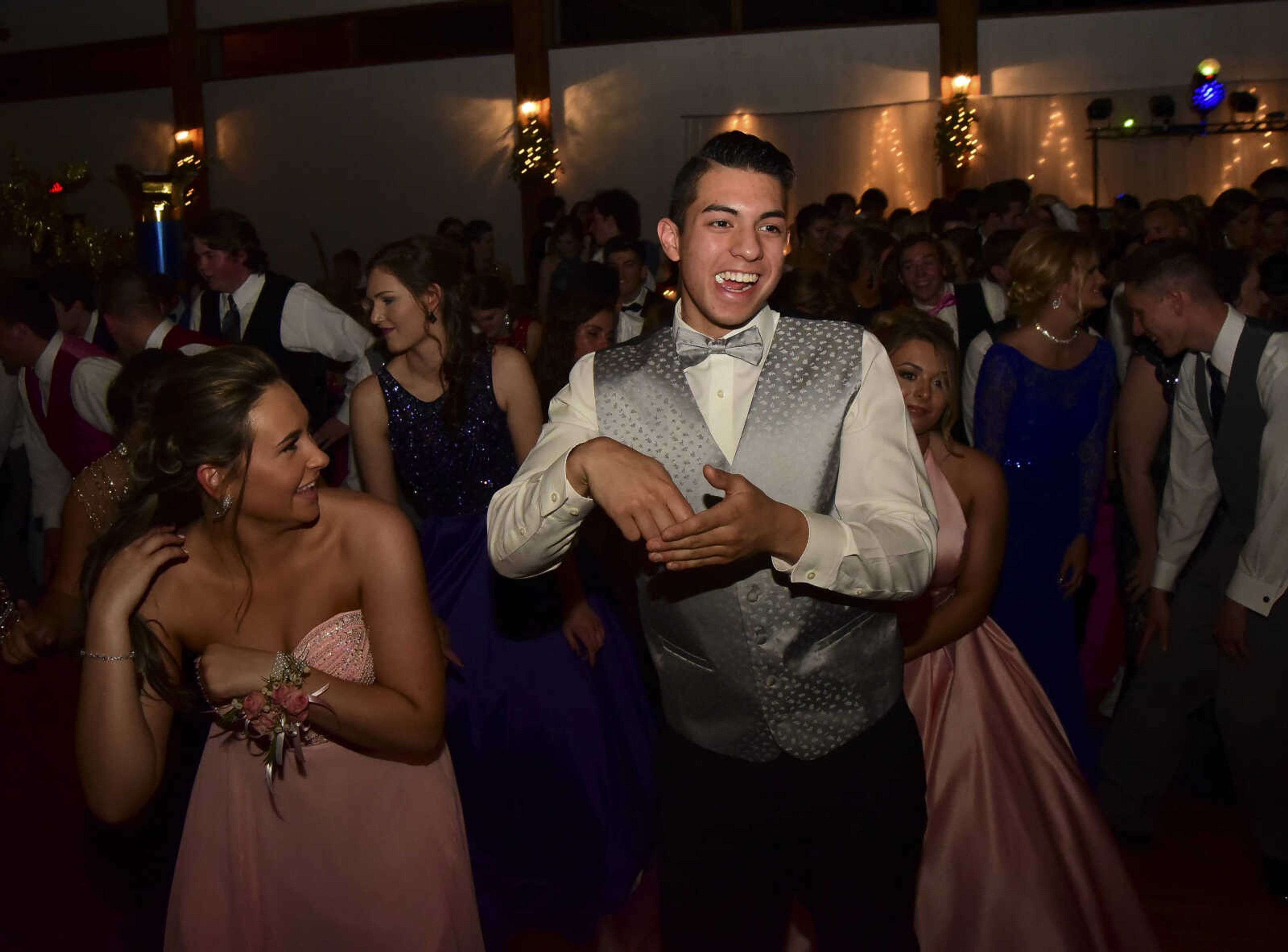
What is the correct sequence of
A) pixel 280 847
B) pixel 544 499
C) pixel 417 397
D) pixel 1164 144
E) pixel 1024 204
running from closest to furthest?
pixel 544 499 < pixel 280 847 < pixel 417 397 < pixel 1024 204 < pixel 1164 144

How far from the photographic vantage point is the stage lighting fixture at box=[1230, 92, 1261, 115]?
9773 millimetres

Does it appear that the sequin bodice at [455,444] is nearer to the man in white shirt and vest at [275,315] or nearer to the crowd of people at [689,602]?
the crowd of people at [689,602]

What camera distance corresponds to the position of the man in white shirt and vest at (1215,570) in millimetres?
2545

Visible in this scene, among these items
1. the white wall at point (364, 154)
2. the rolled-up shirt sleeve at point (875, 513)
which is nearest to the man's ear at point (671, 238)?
the rolled-up shirt sleeve at point (875, 513)

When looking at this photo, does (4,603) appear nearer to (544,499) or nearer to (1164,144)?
(544,499)

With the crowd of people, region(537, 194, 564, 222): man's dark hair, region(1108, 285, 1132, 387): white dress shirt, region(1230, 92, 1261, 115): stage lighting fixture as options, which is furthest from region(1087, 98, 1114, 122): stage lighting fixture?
the crowd of people

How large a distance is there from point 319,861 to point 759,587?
835mm

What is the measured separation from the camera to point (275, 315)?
432cm

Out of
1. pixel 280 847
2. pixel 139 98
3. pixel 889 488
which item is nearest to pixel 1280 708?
pixel 889 488

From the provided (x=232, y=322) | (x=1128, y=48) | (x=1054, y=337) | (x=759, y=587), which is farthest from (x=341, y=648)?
(x=1128, y=48)

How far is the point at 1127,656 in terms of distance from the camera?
346 centimetres

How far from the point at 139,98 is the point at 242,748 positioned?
524 inches

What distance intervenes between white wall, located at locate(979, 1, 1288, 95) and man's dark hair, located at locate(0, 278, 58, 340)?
880 cm

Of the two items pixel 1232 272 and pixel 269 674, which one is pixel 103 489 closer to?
pixel 269 674
